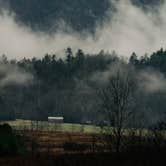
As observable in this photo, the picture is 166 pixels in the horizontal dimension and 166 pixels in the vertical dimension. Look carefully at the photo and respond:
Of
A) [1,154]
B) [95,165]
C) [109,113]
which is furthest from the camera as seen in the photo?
[109,113]

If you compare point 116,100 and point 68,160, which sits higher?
point 116,100

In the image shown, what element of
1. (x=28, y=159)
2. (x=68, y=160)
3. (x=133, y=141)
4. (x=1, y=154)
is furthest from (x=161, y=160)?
(x=1, y=154)

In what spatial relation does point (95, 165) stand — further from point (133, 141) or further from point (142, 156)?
point (133, 141)

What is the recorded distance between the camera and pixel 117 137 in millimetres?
28609

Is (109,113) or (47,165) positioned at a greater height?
(109,113)

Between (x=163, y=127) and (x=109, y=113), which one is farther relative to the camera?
(x=109, y=113)

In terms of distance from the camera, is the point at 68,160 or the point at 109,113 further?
the point at 109,113

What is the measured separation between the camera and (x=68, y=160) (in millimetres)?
15078

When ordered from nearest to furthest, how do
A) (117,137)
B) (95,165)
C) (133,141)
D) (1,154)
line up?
(95,165) < (133,141) < (1,154) < (117,137)

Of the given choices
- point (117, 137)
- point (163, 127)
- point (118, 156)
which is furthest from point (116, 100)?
point (118, 156)

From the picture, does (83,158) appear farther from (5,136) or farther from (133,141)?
(5,136)

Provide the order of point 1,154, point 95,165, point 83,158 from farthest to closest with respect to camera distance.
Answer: point 1,154 → point 83,158 → point 95,165

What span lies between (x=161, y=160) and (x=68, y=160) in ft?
10.1

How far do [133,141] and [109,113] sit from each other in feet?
29.3
